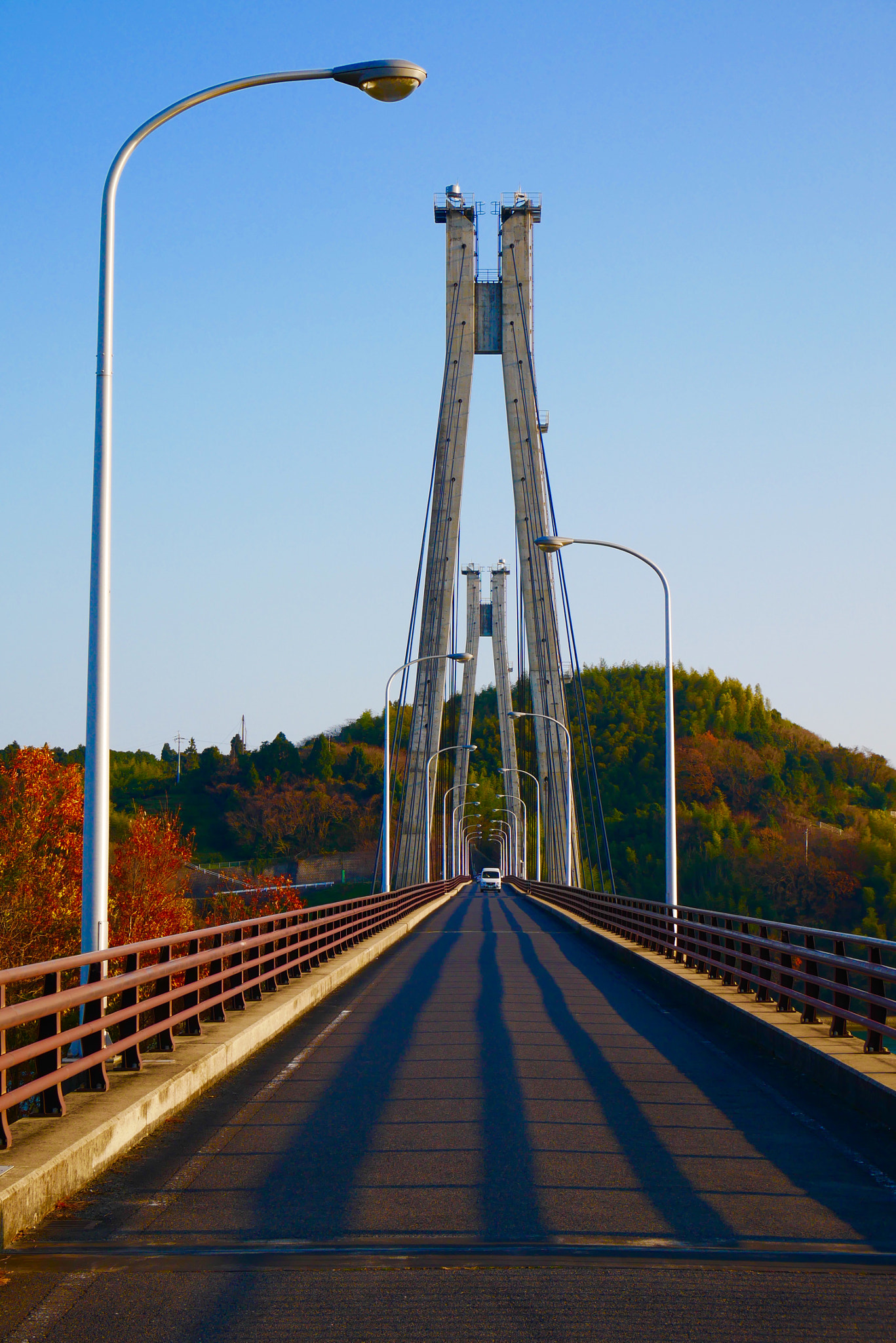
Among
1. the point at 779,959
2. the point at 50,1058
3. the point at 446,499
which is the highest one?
the point at 446,499

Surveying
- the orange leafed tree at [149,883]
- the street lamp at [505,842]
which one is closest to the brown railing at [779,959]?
the orange leafed tree at [149,883]

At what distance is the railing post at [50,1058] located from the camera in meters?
6.79

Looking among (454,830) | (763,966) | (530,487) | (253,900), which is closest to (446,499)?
(530,487)

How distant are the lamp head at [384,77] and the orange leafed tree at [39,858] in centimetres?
2811

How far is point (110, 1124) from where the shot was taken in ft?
22.4

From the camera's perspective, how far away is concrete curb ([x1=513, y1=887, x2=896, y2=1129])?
8484 mm

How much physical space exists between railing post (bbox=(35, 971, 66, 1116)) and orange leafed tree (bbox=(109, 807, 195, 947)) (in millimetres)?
49258

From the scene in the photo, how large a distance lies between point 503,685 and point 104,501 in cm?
8637

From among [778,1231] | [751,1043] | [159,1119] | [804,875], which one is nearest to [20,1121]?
[159,1119]

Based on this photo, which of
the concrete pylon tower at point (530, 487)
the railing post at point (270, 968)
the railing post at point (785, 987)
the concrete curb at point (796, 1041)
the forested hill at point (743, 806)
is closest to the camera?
the concrete curb at point (796, 1041)

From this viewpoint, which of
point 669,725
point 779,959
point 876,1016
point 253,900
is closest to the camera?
point 876,1016

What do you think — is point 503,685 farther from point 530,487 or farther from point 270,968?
point 270,968

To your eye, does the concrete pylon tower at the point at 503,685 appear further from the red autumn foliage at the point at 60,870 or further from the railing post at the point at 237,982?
the railing post at the point at 237,982

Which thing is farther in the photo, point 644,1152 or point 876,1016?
point 876,1016
